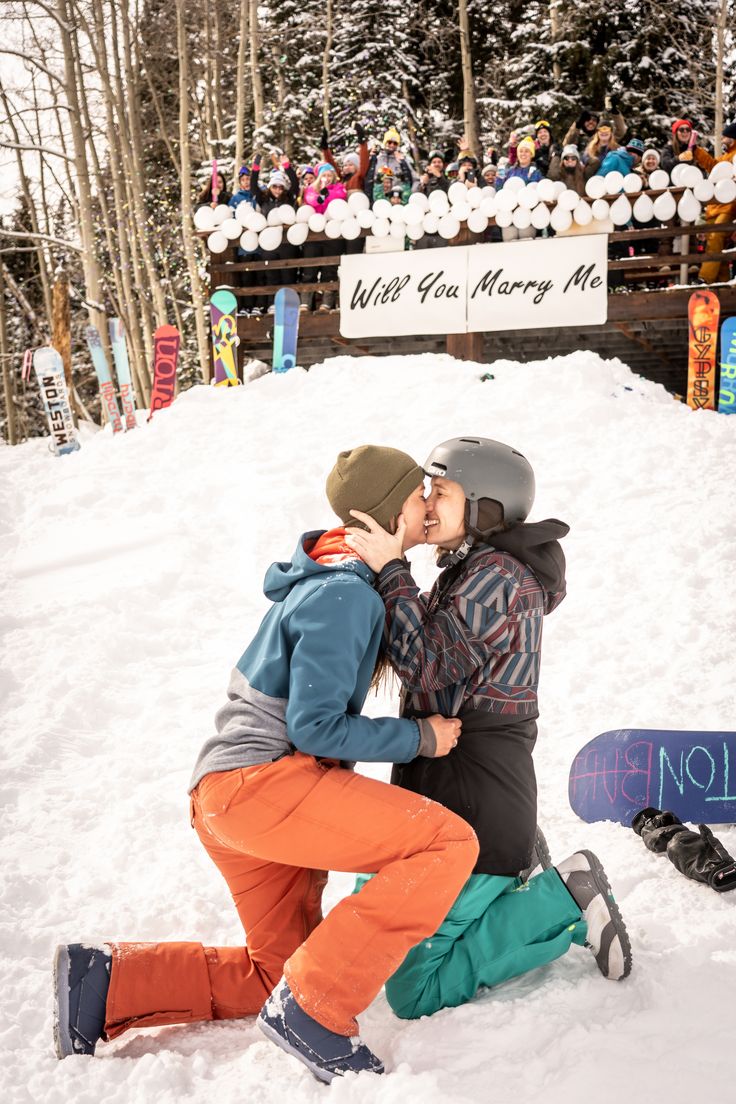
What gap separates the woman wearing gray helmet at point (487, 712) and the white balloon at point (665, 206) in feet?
26.9

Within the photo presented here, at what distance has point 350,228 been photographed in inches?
414

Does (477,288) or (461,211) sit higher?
(461,211)

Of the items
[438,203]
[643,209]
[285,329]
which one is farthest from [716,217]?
[285,329]

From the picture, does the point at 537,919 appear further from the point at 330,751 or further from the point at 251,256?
the point at 251,256

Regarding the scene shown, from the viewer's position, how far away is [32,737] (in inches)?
179

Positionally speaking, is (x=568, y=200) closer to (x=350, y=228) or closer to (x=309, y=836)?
(x=350, y=228)

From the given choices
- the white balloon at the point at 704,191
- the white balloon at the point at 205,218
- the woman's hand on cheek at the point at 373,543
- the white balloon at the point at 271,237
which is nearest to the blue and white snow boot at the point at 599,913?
the woman's hand on cheek at the point at 373,543

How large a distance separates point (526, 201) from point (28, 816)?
830 centimetres

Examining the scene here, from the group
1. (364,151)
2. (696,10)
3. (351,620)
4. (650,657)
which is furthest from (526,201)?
(696,10)

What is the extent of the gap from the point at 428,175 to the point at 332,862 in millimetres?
10179

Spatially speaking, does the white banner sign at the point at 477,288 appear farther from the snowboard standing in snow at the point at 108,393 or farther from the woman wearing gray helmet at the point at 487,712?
the woman wearing gray helmet at the point at 487,712

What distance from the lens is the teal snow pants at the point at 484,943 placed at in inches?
92.0

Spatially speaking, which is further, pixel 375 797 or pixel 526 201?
pixel 526 201

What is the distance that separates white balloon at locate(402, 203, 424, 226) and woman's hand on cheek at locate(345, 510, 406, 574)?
8.52m
